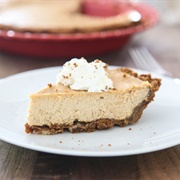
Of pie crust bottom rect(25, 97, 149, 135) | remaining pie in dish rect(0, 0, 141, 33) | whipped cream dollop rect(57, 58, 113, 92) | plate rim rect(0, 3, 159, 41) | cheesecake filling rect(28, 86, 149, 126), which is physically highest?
whipped cream dollop rect(57, 58, 113, 92)

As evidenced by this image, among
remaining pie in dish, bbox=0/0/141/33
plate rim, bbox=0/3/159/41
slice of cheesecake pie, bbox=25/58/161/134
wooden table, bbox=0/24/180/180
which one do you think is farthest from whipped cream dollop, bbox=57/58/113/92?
remaining pie in dish, bbox=0/0/141/33

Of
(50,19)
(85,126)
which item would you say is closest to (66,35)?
(50,19)

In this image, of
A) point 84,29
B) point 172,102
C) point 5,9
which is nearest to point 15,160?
point 172,102

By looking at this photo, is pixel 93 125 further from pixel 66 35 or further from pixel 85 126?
pixel 66 35

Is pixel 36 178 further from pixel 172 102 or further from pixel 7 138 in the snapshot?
pixel 172 102

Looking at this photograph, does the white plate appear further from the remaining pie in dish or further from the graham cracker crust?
the remaining pie in dish

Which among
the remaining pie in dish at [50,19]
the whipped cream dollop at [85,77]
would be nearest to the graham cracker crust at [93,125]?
the whipped cream dollop at [85,77]
